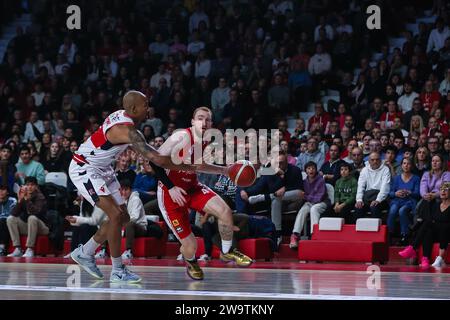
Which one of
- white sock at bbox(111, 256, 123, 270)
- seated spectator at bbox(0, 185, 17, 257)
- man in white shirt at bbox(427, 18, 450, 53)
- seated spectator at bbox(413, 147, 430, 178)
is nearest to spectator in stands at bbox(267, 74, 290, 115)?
man in white shirt at bbox(427, 18, 450, 53)

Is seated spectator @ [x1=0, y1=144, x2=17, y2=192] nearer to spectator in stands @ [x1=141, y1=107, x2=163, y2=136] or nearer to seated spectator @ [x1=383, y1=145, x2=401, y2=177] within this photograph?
spectator in stands @ [x1=141, y1=107, x2=163, y2=136]

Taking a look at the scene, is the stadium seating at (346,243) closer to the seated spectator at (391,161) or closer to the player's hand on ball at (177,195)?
the seated spectator at (391,161)

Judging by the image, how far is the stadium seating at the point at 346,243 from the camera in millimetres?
13680

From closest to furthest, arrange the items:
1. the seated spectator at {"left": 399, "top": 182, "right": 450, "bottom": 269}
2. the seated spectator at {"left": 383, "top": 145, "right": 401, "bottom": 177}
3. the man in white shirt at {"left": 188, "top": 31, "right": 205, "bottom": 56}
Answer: the seated spectator at {"left": 399, "top": 182, "right": 450, "bottom": 269} < the seated spectator at {"left": 383, "top": 145, "right": 401, "bottom": 177} < the man in white shirt at {"left": 188, "top": 31, "right": 205, "bottom": 56}

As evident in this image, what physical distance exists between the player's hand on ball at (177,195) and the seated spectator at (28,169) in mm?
6999

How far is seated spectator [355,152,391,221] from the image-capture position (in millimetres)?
14242

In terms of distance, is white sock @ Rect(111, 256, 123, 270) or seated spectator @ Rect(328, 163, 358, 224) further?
seated spectator @ Rect(328, 163, 358, 224)

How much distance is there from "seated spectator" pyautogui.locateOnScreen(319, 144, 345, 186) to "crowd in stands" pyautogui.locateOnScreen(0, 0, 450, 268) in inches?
0.9

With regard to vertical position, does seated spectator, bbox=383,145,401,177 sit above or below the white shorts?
above

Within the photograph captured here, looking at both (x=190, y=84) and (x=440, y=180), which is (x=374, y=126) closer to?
(x=440, y=180)

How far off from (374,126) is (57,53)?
8.93m

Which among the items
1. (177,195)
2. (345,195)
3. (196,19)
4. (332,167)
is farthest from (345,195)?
(196,19)

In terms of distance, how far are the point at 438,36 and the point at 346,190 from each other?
4833mm

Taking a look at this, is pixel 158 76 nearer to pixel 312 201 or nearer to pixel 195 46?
pixel 195 46
